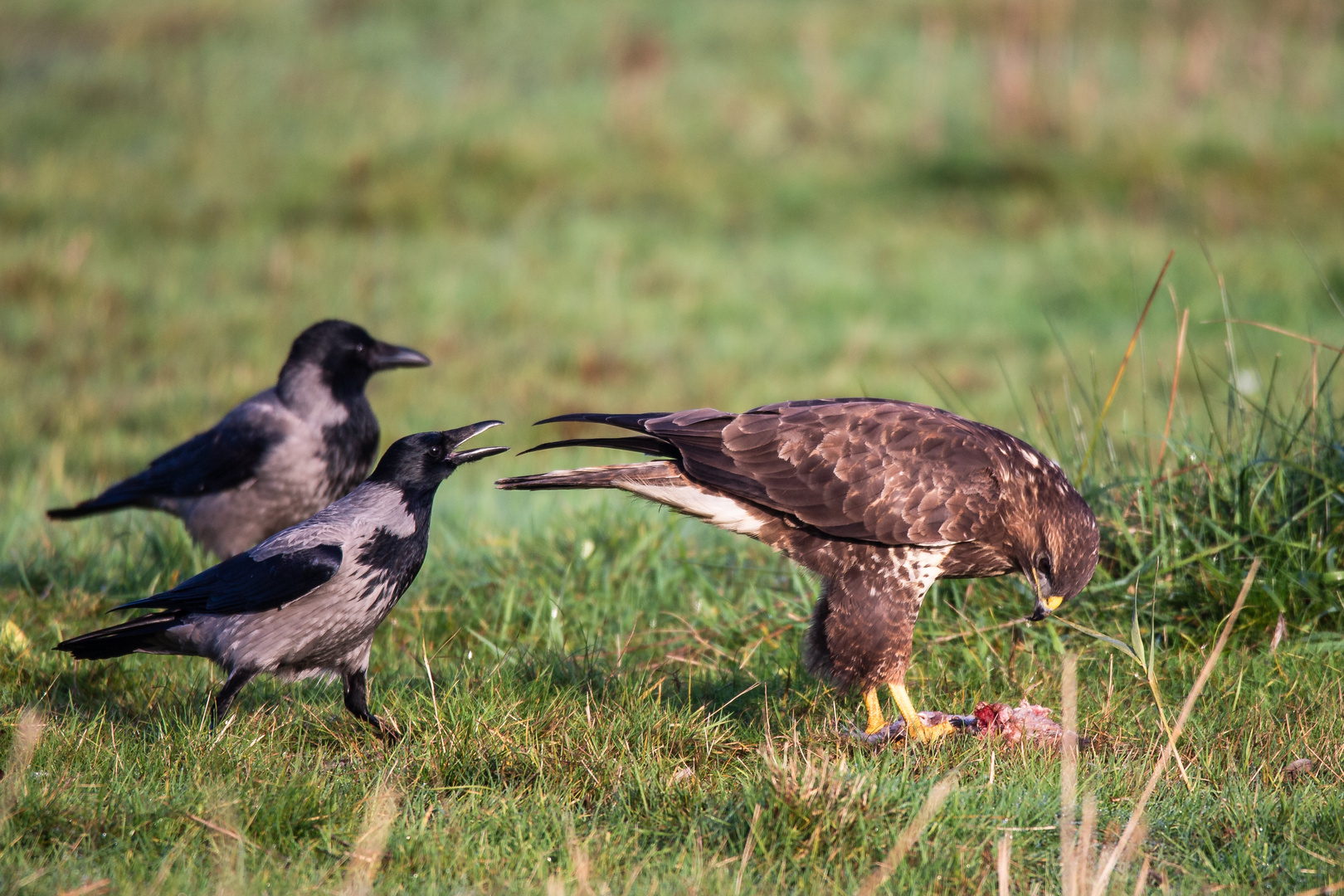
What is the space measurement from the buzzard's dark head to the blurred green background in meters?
1.84

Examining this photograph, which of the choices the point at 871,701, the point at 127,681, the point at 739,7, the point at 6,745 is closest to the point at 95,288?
the point at 127,681

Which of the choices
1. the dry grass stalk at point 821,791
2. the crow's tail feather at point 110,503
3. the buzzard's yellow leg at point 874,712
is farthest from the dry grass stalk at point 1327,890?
the crow's tail feather at point 110,503

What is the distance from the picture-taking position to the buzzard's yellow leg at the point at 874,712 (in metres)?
3.83

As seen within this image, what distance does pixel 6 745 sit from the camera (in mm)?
3301

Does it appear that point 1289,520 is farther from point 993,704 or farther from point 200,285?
point 200,285

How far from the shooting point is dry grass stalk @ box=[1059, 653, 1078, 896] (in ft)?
8.37

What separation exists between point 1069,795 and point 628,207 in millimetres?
9624

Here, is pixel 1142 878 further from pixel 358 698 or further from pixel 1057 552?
pixel 358 698

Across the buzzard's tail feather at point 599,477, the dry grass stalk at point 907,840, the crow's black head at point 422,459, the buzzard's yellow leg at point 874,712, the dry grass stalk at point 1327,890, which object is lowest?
the buzzard's yellow leg at point 874,712

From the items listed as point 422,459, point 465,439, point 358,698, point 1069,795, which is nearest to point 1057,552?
point 1069,795

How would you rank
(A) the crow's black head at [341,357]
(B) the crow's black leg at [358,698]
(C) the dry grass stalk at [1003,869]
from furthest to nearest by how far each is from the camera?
(A) the crow's black head at [341,357] → (B) the crow's black leg at [358,698] → (C) the dry grass stalk at [1003,869]

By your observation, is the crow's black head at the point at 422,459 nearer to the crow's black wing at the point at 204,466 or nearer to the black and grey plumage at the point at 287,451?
the black and grey plumage at the point at 287,451

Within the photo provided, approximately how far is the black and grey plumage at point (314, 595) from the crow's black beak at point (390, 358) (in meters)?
1.50

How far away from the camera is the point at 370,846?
2799 mm
